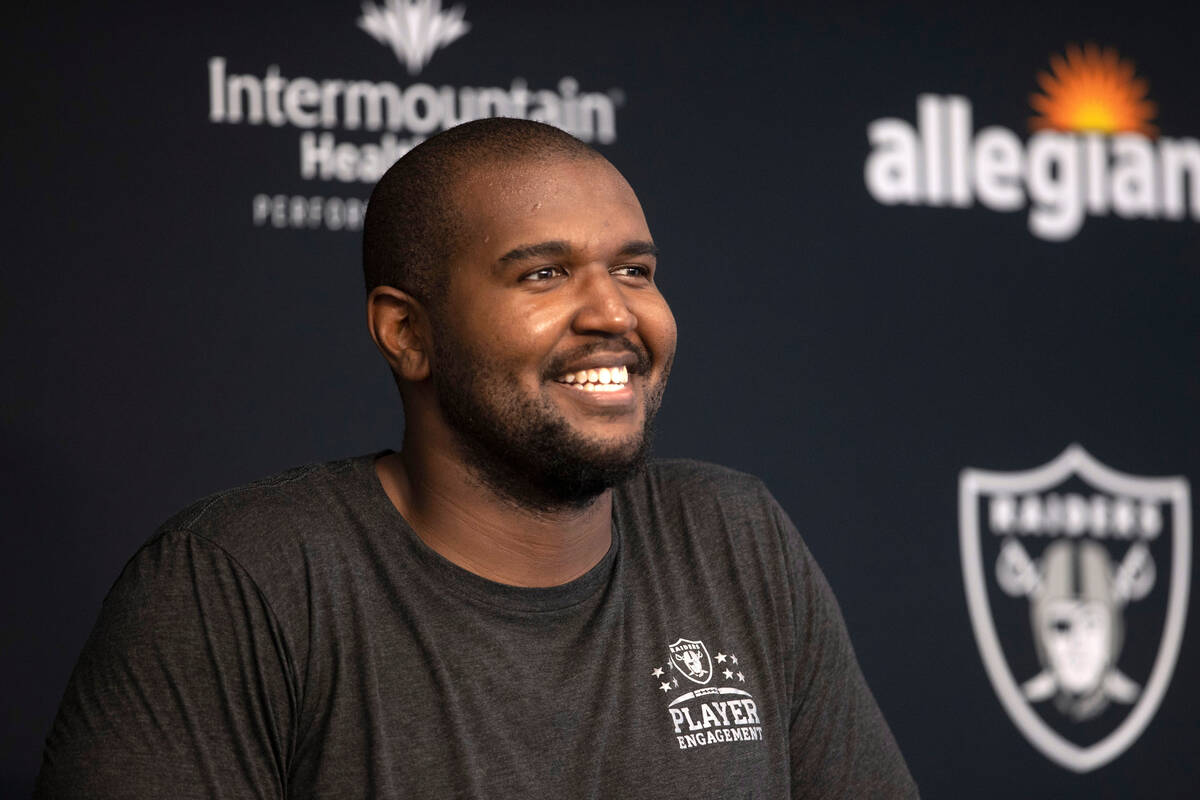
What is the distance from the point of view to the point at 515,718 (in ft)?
3.97

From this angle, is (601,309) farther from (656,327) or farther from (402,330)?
(402,330)

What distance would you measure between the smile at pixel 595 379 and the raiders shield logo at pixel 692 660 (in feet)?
0.83

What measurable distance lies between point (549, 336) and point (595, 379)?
0.06m

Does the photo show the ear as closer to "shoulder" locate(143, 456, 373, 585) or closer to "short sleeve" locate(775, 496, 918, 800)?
"shoulder" locate(143, 456, 373, 585)

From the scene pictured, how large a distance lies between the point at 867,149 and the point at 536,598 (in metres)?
1.41

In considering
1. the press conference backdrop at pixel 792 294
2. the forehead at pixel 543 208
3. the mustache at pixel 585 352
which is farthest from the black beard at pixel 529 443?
the press conference backdrop at pixel 792 294

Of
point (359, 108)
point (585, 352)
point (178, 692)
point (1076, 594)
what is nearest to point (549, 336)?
point (585, 352)

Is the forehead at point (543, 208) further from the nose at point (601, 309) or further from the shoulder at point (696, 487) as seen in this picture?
the shoulder at point (696, 487)

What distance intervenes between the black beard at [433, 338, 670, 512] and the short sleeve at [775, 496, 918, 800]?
0.27m

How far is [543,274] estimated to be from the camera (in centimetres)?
128

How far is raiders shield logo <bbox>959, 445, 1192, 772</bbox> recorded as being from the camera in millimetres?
2422

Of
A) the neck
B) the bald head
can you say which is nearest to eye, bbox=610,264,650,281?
the bald head

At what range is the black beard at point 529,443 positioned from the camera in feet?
4.14

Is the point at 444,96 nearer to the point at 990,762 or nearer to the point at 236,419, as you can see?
the point at 236,419
